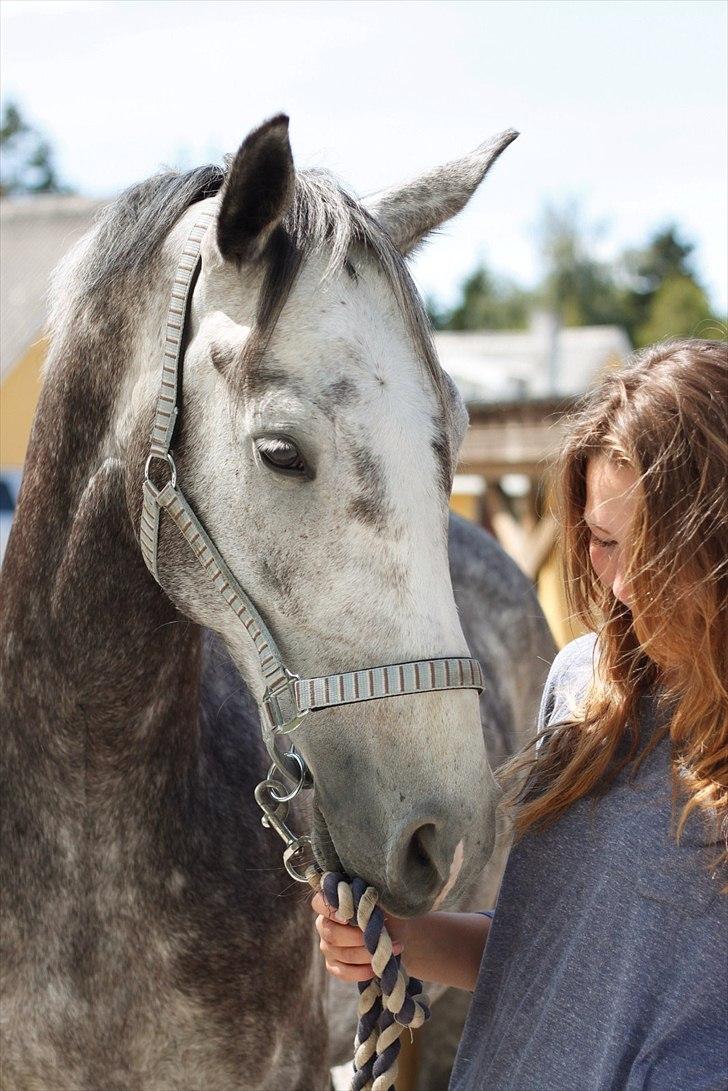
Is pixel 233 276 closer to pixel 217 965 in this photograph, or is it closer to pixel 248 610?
pixel 248 610

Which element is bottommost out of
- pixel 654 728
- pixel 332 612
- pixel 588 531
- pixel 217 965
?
pixel 217 965

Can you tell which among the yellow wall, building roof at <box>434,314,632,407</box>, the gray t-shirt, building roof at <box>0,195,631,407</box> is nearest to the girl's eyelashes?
the gray t-shirt

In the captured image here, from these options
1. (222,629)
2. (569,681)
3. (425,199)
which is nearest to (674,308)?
(425,199)

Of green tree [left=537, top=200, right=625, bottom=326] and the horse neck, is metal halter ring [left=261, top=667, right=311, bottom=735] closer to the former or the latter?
the horse neck

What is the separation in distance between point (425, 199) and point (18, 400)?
10.0 metres

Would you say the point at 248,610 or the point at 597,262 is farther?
the point at 597,262

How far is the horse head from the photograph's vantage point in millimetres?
1475

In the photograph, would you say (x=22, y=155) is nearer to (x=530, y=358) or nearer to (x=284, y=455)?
(x=530, y=358)

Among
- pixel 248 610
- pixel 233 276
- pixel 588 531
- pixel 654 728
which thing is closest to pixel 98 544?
pixel 248 610

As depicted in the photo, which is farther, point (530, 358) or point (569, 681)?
point (530, 358)

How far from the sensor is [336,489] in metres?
1.54

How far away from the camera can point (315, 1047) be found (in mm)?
2219

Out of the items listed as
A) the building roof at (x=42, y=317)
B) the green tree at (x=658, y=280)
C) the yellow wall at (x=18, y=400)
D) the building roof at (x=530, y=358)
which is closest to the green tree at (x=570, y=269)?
the green tree at (x=658, y=280)

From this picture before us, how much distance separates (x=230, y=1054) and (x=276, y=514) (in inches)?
42.9
